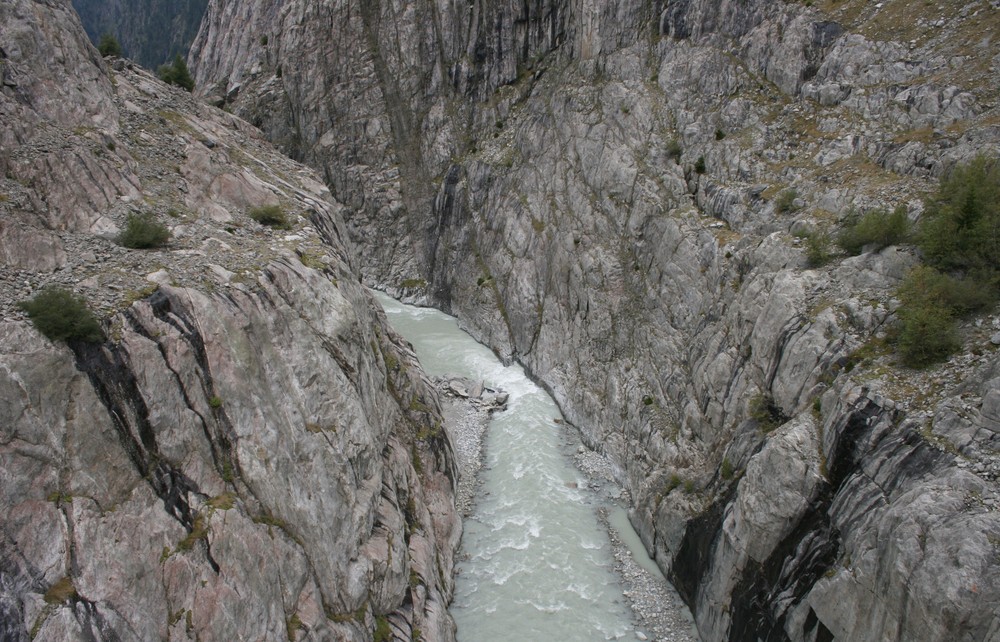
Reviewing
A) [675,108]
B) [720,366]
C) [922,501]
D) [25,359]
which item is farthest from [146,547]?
[675,108]

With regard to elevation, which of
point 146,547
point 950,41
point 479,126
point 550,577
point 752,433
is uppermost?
point 950,41

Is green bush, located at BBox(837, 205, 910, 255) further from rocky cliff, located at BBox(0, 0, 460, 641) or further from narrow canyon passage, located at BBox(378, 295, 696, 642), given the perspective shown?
rocky cliff, located at BBox(0, 0, 460, 641)

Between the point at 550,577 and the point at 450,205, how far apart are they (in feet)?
149

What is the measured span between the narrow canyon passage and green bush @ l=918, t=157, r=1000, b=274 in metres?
18.3

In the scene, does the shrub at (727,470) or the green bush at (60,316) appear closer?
Answer: the green bush at (60,316)

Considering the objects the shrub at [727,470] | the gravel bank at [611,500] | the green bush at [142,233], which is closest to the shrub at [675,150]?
the gravel bank at [611,500]

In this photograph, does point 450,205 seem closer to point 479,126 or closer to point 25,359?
Answer: point 479,126

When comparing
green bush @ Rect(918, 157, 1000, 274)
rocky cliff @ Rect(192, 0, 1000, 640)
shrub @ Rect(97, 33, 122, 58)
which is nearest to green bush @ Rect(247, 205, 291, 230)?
shrub @ Rect(97, 33, 122, 58)

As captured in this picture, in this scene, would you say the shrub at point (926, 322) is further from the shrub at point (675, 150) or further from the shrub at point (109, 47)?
the shrub at point (109, 47)

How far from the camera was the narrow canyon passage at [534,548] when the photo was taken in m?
24.1

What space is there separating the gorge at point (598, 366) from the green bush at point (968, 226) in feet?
5.74

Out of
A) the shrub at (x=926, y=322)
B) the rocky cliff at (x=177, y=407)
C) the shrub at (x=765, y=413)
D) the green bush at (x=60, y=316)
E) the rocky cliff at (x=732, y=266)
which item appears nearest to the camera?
the rocky cliff at (x=177, y=407)

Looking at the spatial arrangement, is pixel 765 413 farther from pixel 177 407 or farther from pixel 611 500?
pixel 177 407

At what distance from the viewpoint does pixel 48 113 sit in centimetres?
2122
